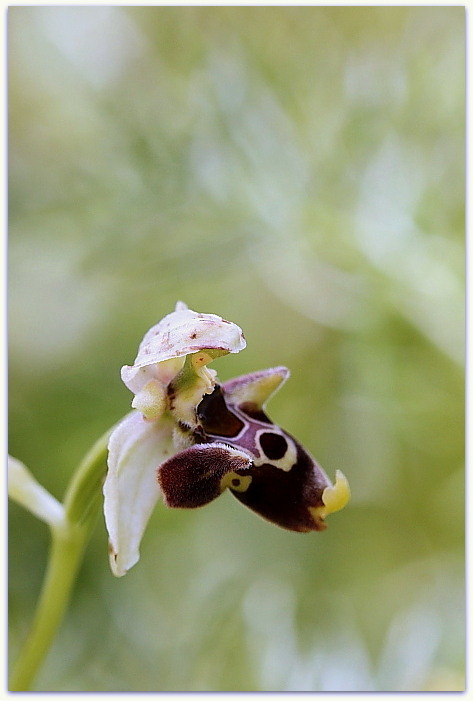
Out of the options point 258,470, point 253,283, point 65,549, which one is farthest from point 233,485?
point 253,283

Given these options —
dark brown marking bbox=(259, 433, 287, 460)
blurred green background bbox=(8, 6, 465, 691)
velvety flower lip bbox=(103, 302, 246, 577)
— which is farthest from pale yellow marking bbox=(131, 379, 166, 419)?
blurred green background bbox=(8, 6, 465, 691)

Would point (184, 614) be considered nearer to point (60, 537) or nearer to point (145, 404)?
point (60, 537)

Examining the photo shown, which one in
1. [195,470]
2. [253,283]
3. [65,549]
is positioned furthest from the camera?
[253,283]

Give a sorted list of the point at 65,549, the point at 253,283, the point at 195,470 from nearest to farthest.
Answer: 1. the point at 195,470
2. the point at 65,549
3. the point at 253,283

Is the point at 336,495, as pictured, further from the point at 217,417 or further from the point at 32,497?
the point at 32,497

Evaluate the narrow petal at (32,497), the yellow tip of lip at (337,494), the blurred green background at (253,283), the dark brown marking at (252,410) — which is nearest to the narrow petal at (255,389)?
the dark brown marking at (252,410)

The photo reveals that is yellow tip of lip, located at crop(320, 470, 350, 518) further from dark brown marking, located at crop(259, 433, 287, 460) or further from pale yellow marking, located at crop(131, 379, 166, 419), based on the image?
pale yellow marking, located at crop(131, 379, 166, 419)

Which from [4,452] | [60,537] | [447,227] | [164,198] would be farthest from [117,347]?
[60,537]

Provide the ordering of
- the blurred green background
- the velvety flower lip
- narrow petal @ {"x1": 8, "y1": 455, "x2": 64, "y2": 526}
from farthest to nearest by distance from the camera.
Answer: the blurred green background < narrow petal @ {"x1": 8, "y1": 455, "x2": 64, "y2": 526} < the velvety flower lip
